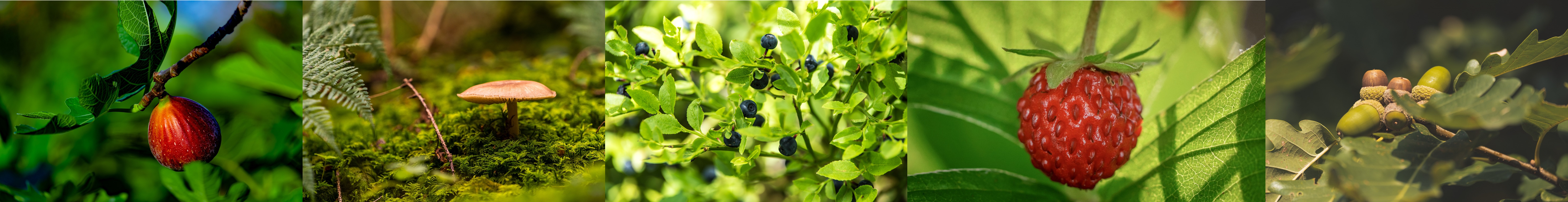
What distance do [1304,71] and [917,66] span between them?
1.47ft

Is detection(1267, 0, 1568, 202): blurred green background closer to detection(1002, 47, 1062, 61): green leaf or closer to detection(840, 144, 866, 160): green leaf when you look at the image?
detection(1002, 47, 1062, 61): green leaf

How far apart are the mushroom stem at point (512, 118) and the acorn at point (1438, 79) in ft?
3.63

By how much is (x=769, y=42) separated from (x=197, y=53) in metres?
0.84

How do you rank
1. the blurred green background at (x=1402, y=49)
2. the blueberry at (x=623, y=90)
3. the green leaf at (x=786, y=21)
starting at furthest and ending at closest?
the blueberry at (x=623, y=90) → the green leaf at (x=786, y=21) → the blurred green background at (x=1402, y=49)

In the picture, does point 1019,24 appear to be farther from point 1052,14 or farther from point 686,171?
point 686,171

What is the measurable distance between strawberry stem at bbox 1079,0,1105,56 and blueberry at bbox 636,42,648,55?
57 cm

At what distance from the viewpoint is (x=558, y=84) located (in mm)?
907

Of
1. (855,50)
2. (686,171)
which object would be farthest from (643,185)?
(855,50)

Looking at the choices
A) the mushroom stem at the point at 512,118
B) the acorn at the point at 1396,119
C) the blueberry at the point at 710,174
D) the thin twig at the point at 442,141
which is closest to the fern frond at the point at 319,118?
the thin twig at the point at 442,141

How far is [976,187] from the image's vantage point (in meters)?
0.88

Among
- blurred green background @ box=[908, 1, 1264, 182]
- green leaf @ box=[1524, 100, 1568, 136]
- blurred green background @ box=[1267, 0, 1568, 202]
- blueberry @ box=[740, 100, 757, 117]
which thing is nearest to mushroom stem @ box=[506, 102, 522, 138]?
blueberry @ box=[740, 100, 757, 117]

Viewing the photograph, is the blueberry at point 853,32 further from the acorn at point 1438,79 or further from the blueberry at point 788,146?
the acorn at point 1438,79

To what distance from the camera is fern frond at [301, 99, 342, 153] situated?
36.8 inches

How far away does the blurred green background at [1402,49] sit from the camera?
2.30 feet
